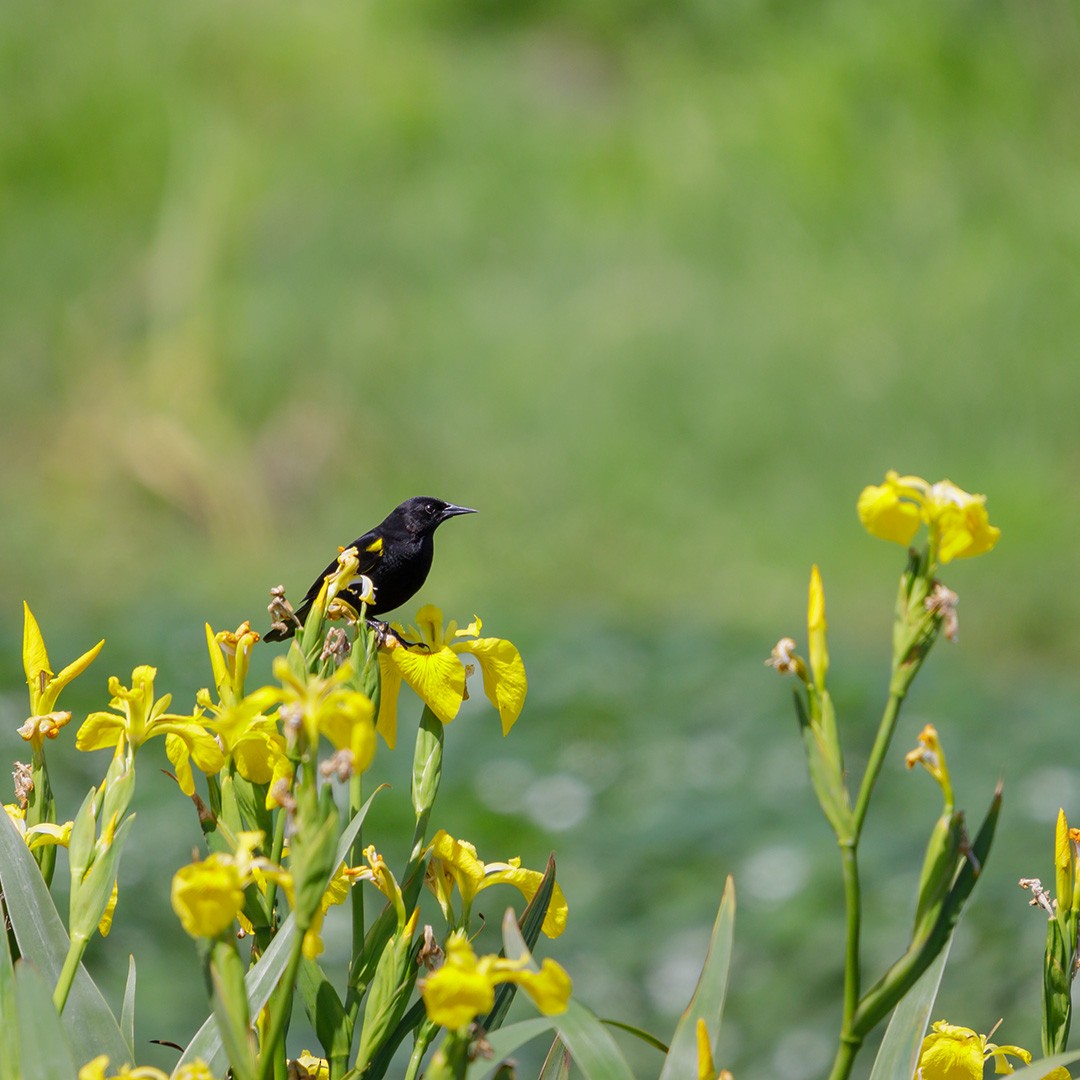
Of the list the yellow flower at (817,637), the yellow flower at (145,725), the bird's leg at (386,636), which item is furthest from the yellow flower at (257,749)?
the yellow flower at (817,637)

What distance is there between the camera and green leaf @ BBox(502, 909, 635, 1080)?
93cm

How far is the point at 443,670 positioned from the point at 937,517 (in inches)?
14.9

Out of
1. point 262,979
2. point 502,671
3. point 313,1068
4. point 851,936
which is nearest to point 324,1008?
point 262,979

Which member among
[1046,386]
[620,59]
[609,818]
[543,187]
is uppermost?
[620,59]

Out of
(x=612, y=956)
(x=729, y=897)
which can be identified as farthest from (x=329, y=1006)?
(x=612, y=956)

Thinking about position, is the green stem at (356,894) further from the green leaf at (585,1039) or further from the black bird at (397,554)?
the black bird at (397,554)

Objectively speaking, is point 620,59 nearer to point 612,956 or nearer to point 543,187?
point 543,187

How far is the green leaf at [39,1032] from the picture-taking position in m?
0.86

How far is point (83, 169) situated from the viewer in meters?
10.2

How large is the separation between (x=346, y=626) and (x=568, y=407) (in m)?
7.67

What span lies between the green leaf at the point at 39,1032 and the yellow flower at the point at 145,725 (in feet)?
0.53

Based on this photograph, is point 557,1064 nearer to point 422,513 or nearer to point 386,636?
point 386,636

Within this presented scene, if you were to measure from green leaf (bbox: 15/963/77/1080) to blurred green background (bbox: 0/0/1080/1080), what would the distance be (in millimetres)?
3860

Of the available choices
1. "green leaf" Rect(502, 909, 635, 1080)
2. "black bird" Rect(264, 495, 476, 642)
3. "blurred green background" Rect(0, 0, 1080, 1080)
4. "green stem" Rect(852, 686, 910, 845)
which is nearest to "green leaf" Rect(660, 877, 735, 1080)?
"green leaf" Rect(502, 909, 635, 1080)
